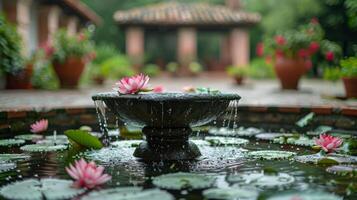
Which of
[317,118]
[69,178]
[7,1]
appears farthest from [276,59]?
[69,178]

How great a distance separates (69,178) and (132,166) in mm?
509

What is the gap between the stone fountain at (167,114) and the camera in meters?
3.34

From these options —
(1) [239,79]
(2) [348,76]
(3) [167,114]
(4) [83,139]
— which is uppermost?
(2) [348,76]

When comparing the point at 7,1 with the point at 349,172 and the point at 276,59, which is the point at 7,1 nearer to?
the point at 276,59

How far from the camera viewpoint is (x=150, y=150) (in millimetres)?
3639

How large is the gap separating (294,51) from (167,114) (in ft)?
23.4

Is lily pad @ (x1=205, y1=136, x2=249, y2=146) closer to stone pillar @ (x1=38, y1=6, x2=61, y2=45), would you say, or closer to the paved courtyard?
the paved courtyard

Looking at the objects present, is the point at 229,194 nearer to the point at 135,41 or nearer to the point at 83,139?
the point at 83,139

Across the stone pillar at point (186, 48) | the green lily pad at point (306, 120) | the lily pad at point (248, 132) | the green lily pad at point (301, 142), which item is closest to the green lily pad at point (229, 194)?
the green lily pad at point (301, 142)

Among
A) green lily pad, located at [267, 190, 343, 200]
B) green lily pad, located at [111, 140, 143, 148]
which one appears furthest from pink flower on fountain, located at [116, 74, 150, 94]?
green lily pad, located at [267, 190, 343, 200]

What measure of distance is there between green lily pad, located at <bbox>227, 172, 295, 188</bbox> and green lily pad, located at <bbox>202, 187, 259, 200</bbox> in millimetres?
176

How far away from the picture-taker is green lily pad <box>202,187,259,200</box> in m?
2.43

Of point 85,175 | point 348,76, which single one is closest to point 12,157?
point 85,175

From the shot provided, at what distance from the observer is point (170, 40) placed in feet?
95.5
